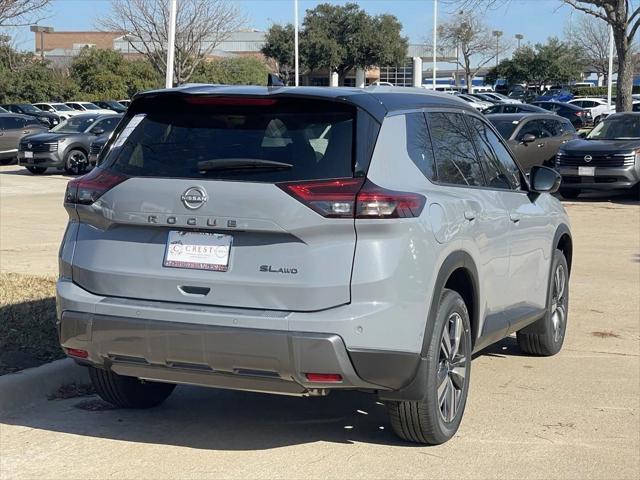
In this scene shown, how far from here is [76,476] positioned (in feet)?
15.7

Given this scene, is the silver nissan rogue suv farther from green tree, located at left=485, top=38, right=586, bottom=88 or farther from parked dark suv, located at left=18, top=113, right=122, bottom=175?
green tree, located at left=485, top=38, right=586, bottom=88

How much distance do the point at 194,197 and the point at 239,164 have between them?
11.0 inches

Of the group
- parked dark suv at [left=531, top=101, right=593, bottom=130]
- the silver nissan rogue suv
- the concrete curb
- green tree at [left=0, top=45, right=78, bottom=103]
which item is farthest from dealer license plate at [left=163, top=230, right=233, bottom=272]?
green tree at [left=0, top=45, right=78, bottom=103]

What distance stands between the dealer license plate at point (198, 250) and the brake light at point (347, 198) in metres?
0.41

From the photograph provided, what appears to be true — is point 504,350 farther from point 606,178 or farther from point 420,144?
point 606,178

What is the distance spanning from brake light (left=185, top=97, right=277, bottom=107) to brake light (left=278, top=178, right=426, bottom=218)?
0.53 m

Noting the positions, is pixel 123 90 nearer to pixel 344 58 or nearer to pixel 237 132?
pixel 344 58

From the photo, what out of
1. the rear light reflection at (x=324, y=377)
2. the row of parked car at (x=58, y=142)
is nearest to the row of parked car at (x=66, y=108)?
the row of parked car at (x=58, y=142)

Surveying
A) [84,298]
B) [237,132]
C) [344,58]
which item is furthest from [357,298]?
[344,58]

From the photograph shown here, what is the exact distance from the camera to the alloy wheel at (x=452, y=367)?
512cm

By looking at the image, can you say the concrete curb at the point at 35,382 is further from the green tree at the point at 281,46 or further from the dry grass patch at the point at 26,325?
the green tree at the point at 281,46

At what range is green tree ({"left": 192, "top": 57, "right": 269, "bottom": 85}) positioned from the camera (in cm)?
5791

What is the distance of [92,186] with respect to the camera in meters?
4.98

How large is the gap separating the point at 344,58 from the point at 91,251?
217ft
